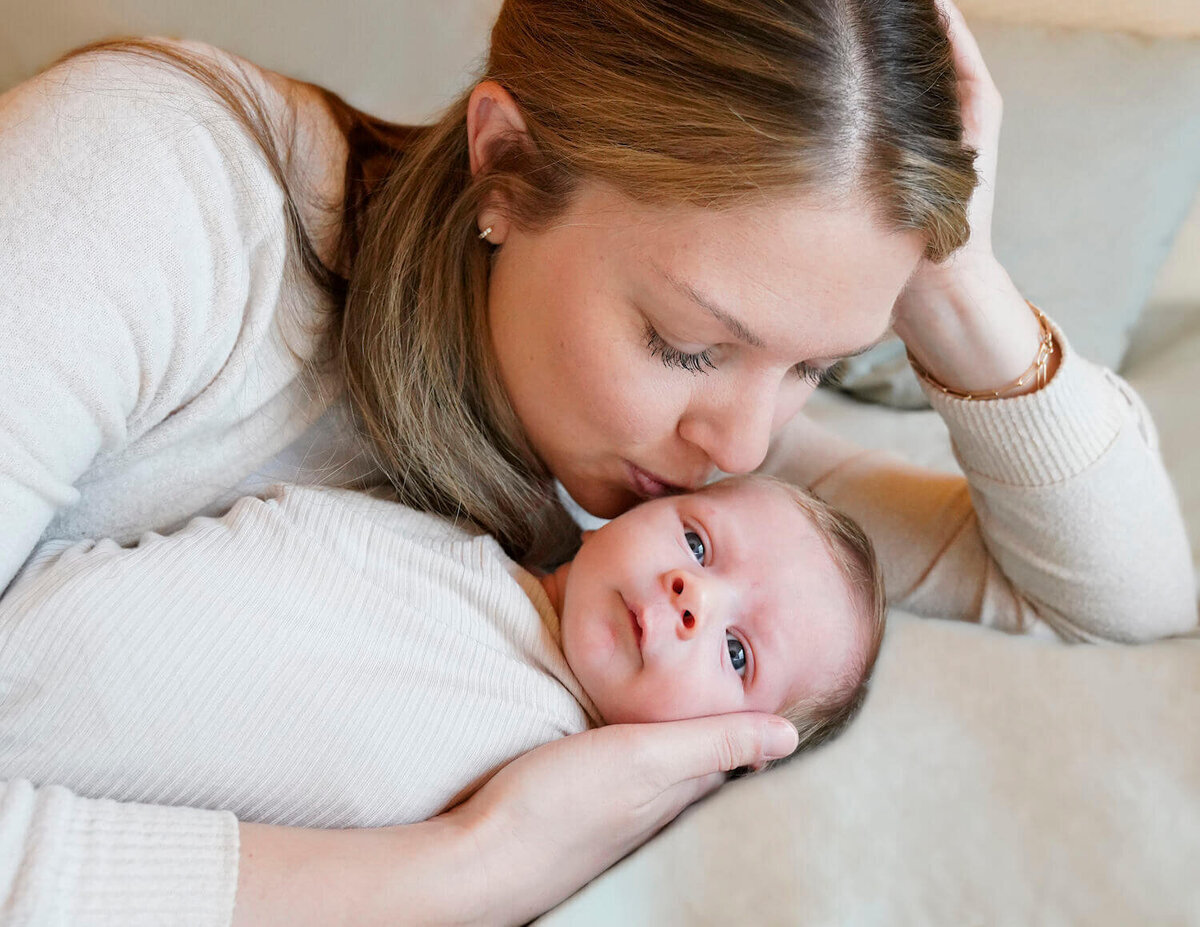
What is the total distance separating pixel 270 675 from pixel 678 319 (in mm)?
510

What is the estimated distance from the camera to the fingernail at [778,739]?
1042 millimetres

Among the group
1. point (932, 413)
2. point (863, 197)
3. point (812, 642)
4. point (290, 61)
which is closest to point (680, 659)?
point (812, 642)

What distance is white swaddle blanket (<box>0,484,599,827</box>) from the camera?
92cm

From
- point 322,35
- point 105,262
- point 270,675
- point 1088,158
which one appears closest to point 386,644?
point 270,675

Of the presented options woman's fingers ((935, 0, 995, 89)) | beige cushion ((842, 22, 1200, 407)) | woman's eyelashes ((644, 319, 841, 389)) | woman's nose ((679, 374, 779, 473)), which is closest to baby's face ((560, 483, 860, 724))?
woman's nose ((679, 374, 779, 473))

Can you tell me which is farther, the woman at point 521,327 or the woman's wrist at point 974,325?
the woman's wrist at point 974,325

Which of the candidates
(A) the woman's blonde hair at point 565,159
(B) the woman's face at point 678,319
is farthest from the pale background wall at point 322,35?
(B) the woman's face at point 678,319

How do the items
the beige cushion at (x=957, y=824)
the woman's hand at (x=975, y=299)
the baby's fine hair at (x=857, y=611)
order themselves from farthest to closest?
the woman's hand at (x=975, y=299)
the baby's fine hair at (x=857, y=611)
the beige cushion at (x=957, y=824)

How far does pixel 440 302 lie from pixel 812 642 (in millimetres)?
576

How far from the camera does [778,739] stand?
41.2 inches

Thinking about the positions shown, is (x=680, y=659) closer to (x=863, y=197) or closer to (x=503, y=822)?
(x=503, y=822)

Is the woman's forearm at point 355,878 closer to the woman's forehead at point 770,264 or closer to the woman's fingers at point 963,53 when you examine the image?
the woman's forehead at point 770,264

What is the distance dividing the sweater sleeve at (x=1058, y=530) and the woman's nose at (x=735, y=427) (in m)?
0.36

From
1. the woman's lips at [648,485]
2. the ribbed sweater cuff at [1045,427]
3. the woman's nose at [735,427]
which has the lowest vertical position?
the woman's lips at [648,485]
